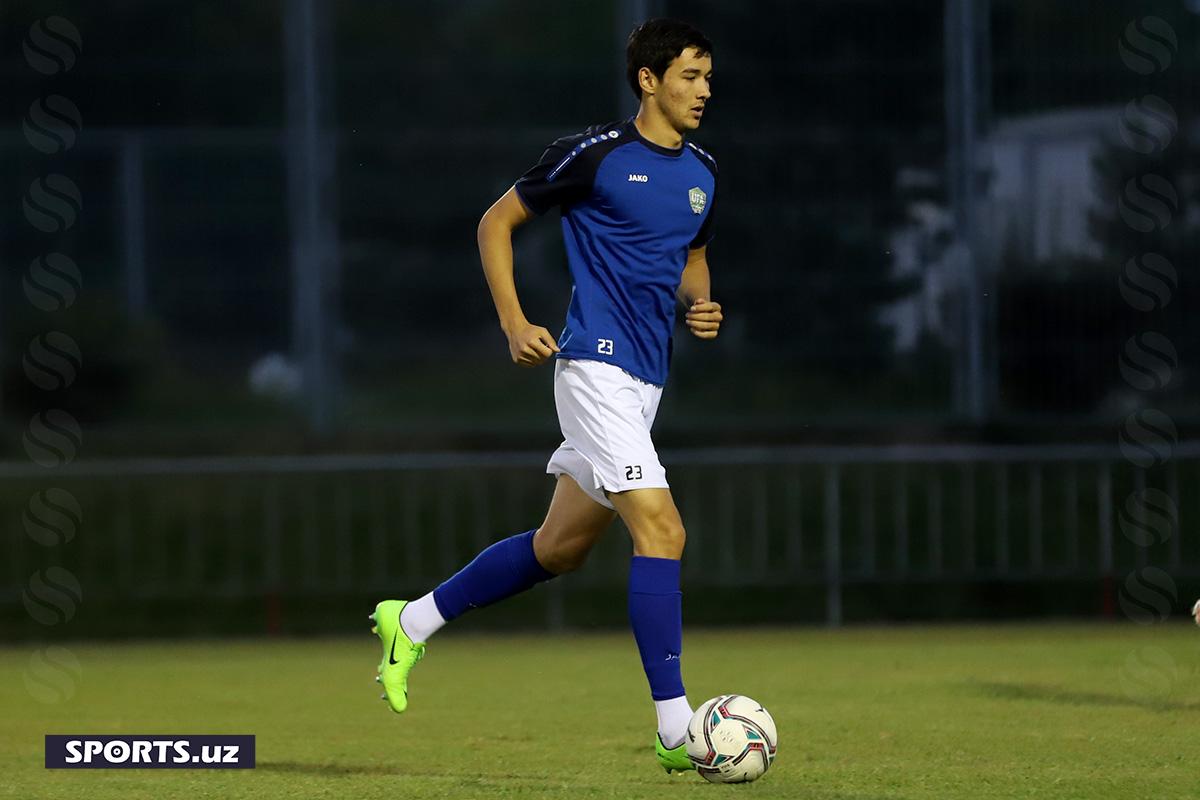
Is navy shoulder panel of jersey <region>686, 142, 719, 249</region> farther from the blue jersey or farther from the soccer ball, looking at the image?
the soccer ball

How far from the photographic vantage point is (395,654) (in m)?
6.49

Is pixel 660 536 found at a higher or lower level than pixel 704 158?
lower

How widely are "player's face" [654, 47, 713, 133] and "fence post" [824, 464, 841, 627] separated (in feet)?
19.2

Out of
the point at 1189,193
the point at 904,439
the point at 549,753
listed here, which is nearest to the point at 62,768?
the point at 549,753

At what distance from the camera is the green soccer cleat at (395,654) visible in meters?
6.43

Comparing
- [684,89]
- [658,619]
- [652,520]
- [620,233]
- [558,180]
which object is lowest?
[658,619]

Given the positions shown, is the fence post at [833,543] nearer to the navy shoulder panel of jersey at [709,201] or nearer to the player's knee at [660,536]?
the navy shoulder panel of jersey at [709,201]

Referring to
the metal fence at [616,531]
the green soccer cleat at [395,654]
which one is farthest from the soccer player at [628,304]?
the metal fence at [616,531]

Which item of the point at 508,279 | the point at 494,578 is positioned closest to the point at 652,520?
the point at 494,578

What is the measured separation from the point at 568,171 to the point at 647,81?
34 cm

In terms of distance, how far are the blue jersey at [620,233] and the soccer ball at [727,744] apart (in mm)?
990

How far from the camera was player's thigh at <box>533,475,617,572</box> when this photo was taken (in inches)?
247

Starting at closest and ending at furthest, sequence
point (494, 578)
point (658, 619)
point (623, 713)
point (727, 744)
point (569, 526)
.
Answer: point (727, 744) < point (658, 619) < point (569, 526) < point (494, 578) < point (623, 713)

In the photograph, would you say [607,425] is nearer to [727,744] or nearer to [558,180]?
[558,180]
